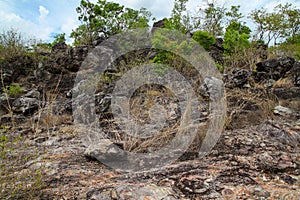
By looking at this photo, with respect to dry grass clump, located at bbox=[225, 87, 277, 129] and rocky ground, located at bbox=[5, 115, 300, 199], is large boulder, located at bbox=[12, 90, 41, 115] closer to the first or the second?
rocky ground, located at bbox=[5, 115, 300, 199]

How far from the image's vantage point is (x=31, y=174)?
57.0 inches

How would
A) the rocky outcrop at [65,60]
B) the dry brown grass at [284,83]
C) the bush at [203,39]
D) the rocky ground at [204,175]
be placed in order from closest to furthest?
the rocky ground at [204,175] → the dry brown grass at [284,83] → the rocky outcrop at [65,60] → the bush at [203,39]

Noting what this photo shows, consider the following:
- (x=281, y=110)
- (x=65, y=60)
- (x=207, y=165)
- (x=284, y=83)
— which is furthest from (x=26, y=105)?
(x=284, y=83)

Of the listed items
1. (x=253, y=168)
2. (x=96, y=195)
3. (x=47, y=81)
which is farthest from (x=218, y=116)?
(x=47, y=81)

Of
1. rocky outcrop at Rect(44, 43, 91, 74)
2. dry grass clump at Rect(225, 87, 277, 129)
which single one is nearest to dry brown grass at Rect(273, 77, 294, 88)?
dry grass clump at Rect(225, 87, 277, 129)

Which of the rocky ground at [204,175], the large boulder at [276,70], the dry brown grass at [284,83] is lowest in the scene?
the rocky ground at [204,175]

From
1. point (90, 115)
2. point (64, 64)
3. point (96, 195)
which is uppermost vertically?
point (64, 64)

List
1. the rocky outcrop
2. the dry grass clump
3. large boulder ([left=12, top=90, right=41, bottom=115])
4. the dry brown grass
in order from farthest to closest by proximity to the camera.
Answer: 1. the rocky outcrop
2. large boulder ([left=12, top=90, right=41, bottom=115])
3. the dry brown grass
4. the dry grass clump

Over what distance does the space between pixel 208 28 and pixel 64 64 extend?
579 centimetres

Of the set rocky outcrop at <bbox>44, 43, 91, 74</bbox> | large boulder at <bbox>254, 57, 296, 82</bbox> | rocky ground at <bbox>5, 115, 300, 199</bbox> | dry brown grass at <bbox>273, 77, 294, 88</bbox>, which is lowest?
rocky ground at <bbox>5, 115, 300, 199</bbox>

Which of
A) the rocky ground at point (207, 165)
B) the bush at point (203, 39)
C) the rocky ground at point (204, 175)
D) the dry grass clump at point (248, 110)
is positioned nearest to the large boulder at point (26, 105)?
the rocky ground at point (207, 165)

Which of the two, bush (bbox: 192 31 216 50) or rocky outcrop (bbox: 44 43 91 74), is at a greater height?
bush (bbox: 192 31 216 50)

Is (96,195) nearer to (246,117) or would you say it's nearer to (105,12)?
(246,117)

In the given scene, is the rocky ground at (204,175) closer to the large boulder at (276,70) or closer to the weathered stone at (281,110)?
the weathered stone at (281,110)
